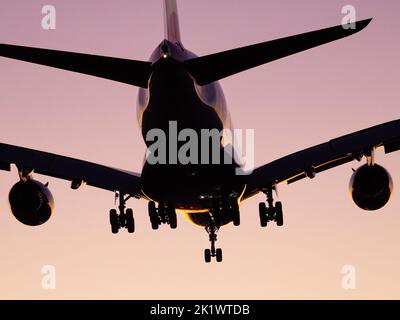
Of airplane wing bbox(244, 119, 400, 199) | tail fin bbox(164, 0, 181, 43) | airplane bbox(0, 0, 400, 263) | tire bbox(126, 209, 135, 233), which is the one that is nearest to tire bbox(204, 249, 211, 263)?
airplane bbox(0, 0, 400, 263)

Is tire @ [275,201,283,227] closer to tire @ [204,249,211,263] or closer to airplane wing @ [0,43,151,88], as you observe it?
tire @ [204,249,211,263]

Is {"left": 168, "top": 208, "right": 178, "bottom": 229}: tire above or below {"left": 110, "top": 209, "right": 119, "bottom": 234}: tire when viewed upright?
below

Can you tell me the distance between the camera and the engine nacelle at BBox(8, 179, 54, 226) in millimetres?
25641

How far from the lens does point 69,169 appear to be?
2505 cm

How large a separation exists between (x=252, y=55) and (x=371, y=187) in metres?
7.38

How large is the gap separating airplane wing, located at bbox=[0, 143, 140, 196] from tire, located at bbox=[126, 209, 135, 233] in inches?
37.4

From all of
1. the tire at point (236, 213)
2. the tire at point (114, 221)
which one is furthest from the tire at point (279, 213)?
the tire at point (114, 221)

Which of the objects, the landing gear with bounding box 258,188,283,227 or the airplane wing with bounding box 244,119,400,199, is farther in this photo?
the landing gear with bounding box 258,188,283,227

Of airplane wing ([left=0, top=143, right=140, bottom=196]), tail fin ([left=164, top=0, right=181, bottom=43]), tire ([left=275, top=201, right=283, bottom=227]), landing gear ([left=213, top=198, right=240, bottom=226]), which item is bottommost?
landing gear ([left=213, top=198, right=240, bottom=226])

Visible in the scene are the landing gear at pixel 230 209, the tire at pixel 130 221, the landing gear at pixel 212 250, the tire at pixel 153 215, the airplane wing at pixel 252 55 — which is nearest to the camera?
the airplane wing at pixel 252 55

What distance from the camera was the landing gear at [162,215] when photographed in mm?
24375

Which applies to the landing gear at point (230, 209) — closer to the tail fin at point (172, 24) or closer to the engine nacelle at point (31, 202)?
the engine nacelle at point (31, 202)

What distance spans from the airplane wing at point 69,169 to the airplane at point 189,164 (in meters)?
0.03
